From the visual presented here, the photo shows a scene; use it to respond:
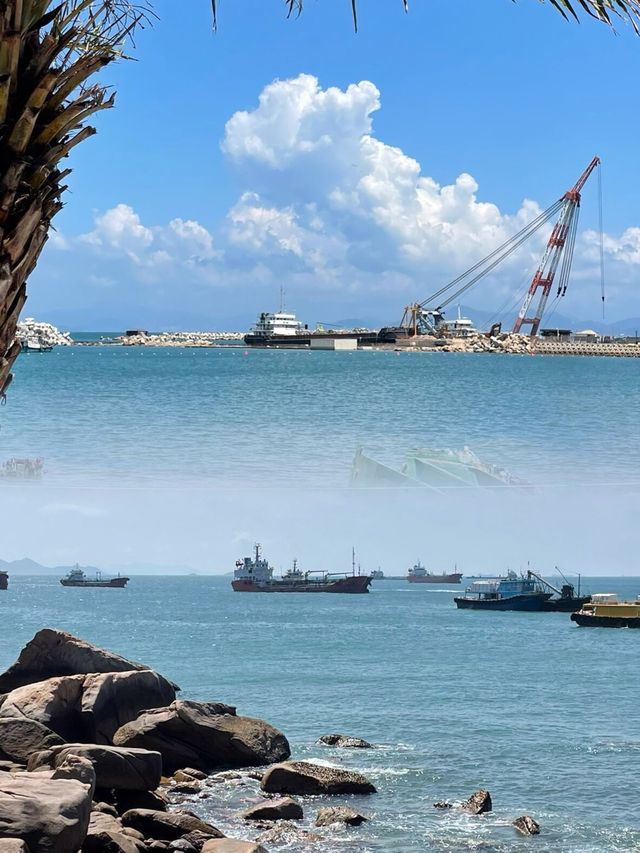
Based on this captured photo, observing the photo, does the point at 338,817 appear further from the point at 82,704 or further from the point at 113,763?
the point at 82,704

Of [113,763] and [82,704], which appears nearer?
[113,763]

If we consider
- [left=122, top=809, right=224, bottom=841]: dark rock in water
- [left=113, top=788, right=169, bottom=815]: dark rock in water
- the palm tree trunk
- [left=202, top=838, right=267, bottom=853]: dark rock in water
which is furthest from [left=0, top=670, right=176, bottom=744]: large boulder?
the palm tree trunk

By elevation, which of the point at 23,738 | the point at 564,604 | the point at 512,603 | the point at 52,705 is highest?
the point at 52,705

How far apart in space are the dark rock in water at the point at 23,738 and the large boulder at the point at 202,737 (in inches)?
84.6

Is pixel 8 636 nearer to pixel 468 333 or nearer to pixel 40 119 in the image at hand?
pixel 40 119

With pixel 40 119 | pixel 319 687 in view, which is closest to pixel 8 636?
pixel 319 687

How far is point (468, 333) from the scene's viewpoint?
465ft

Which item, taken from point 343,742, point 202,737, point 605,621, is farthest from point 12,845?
point 605,621

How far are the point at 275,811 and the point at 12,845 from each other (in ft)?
24.8

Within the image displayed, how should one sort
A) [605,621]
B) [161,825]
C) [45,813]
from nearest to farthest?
[45,813] < [161,825] < [605,621]

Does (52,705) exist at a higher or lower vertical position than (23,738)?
higher

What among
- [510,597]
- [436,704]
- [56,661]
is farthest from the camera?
[510,597]

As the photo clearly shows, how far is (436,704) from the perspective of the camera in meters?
34.4

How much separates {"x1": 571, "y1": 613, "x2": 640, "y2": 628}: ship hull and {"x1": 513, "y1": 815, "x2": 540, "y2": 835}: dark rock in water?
170ft
